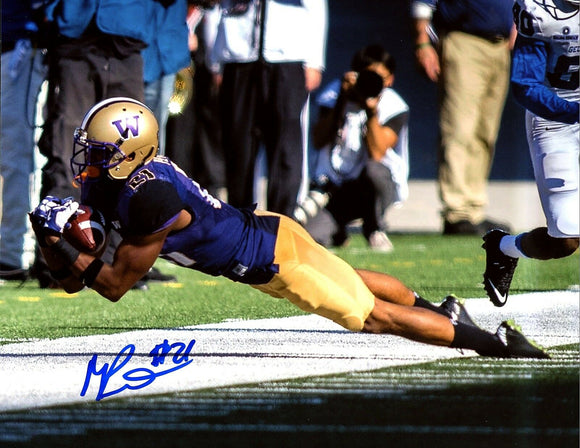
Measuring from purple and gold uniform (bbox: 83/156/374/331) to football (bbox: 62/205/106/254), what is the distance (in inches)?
1.5

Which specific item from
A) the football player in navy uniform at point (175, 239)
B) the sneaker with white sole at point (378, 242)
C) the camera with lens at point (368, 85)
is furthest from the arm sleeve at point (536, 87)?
the sneaker with white sole at point (378, 242)

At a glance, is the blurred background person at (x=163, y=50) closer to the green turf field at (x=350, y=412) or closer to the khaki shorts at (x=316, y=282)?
the green turf field at (x=350, y=412)

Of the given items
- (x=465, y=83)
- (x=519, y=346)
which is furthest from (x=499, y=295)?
(x=465, y=83)

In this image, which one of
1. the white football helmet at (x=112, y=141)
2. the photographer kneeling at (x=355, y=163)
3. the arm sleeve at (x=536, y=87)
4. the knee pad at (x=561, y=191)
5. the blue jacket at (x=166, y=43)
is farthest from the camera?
the photographer kneeling at (x=355, y=163)

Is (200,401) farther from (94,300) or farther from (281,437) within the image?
(94,300)

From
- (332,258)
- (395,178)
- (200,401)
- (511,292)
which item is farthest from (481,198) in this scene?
(200,401)

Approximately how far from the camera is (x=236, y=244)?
15.6 ft

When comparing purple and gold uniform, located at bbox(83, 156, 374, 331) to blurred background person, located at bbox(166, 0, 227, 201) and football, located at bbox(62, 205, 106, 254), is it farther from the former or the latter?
blurred background person, located at bbox(166, 0, 227, 201)

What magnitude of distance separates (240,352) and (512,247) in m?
1.40

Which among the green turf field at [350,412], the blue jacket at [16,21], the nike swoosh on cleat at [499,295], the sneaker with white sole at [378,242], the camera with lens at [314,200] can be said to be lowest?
the sneaker with white sole at [378,242]

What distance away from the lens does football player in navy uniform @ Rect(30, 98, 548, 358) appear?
468 centimetres

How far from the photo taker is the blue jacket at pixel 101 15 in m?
6.70

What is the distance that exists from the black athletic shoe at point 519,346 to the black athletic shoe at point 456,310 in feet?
0.60

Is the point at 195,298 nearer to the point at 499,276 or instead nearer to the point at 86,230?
the point at 499,276
